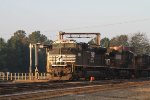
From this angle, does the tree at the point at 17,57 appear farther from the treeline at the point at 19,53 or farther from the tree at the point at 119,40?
the tree at the point at 119,40

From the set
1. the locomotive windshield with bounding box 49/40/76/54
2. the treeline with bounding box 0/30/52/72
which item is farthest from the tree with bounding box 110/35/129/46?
the locomotive windshield with bounding box 49/40/76/54

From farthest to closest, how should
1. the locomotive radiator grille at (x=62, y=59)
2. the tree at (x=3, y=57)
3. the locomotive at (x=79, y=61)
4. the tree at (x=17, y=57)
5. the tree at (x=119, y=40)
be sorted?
Answer: the tree at (x=119, y=40) < the tree at (x=17, y=57) < the tree at (x=3, y=57) < the locomotive radiator grille at (x=62, y=59) < the locomotive at (x=79, y=61)

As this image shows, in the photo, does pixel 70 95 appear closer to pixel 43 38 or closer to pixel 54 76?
pixel 54 76

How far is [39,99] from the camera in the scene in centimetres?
1416

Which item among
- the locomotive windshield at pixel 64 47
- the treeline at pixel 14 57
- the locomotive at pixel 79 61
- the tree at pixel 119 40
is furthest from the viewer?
the tree at pixel 119 40

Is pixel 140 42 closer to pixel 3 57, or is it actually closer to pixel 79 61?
pixel 3 57

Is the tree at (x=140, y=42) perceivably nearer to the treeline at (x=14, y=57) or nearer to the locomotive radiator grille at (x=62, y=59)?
the treeline at (x=14, y=57)

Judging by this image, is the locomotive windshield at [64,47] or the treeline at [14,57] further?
the treeline at [14,57]

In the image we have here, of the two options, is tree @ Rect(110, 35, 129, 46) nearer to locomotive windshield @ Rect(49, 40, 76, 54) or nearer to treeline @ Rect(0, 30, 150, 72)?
treeline @ Rect(0, 30, 150, 72)

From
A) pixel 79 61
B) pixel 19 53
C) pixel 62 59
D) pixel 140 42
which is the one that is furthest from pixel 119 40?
pixel 62 59

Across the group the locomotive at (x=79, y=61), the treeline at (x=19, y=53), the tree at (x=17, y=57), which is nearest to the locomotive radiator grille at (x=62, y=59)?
the locomotive at (x=79, y=61)

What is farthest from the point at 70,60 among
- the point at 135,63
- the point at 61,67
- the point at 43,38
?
the point at 43,38

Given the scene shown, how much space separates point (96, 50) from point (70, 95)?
52.7 feet

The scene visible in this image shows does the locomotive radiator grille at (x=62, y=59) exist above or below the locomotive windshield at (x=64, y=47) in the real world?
below
